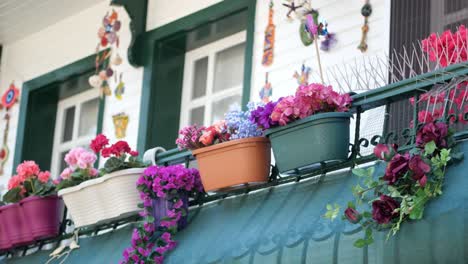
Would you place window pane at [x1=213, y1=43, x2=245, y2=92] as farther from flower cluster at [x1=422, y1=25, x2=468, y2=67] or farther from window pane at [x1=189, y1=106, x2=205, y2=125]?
flower cluster at [x1=422, y1=25, x2=468, y2=67]

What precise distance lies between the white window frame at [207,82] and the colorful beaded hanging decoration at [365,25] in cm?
157

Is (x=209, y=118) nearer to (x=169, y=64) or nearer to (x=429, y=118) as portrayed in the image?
(x=169, y=64)

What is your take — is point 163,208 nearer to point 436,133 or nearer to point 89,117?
point 436,133

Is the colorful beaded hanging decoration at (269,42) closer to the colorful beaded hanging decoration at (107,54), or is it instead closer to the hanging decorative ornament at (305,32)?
the hanging decorative ornament at (305,32)

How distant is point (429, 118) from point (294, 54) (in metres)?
2.37

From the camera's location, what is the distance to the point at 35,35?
10.3m

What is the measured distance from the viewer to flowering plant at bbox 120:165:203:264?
6.44 metres

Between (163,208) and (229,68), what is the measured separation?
7.44 ft

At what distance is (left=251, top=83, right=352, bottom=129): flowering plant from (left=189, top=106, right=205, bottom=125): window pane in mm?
2946

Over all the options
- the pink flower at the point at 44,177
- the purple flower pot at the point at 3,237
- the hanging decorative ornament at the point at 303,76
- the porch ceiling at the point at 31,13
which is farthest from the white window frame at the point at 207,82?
the purple flower pot at the point at 3,237

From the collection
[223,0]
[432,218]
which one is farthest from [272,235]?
[223,0]

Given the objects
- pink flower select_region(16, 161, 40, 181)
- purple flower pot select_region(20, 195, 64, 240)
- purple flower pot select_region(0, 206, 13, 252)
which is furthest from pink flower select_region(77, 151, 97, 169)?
purple flower pot select_region(0, 206, 13, 252)

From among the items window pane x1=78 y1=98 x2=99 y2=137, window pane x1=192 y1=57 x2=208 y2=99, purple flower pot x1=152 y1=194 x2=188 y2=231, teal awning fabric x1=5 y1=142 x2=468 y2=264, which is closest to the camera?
teal awning fabric x1=5 y1=142 x2=468 y2=264

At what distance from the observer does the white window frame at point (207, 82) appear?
858 centimetres
